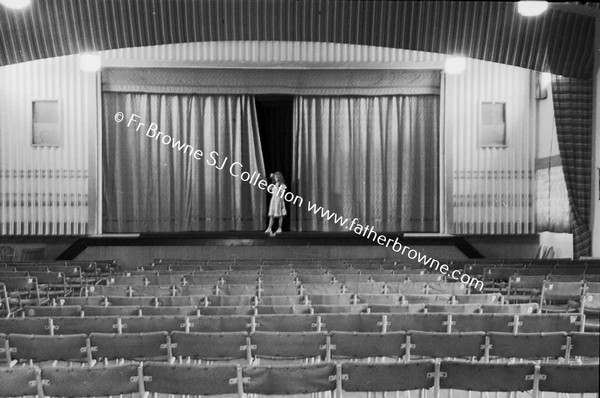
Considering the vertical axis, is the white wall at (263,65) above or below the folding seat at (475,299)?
above

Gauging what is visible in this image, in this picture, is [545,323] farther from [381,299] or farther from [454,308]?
[381,299]

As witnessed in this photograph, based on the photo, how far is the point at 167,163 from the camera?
18.5 m

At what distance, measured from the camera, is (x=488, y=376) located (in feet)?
13.8

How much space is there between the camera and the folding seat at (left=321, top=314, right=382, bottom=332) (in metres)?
6.05

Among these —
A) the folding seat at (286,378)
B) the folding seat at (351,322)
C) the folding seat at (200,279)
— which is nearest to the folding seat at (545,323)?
the folding seat at (351,322)

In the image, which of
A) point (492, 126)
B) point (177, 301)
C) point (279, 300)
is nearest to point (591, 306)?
point (279, 300)

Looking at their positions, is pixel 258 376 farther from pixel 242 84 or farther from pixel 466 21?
pixel 242 84

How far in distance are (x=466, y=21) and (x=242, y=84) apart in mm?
6069

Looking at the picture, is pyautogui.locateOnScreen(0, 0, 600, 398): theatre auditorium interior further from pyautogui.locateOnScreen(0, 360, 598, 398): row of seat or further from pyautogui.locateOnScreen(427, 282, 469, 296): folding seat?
pyautogui.locateOnScreen(0, 360, 598, 398): row of seat

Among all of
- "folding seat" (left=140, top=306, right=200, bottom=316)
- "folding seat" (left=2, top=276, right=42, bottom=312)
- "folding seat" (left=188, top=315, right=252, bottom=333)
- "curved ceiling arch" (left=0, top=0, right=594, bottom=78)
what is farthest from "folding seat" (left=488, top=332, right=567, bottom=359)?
"curved ceiling arch" (left=0, top=0, right=594, bottom=78)

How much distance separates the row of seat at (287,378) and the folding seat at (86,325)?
6.08 feet

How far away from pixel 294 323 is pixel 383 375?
1.89 metres

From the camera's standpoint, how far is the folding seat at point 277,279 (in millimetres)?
9295

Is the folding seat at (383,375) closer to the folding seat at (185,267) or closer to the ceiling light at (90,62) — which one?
the folding seat at (185,267)
